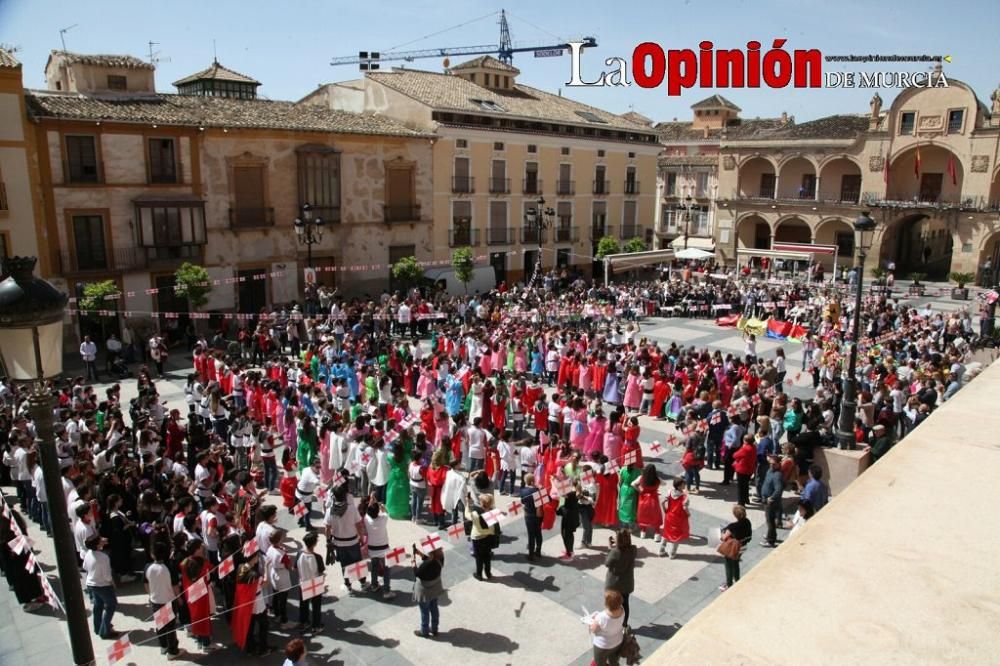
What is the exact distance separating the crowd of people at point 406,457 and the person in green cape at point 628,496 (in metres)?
0.03

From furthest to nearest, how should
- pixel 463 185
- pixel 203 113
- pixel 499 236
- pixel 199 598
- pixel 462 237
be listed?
pixel 499 236, pixel 462 237, pixel 463 185, pixel 203 113, pixel 199 598

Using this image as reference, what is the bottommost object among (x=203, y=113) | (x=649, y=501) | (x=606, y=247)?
(x=649, y=501)

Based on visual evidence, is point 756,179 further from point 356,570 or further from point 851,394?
point 356,570

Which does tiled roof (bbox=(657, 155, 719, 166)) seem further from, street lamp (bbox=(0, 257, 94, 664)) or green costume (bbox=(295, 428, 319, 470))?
street lamp (bbox=(0, 257, 94, 664))

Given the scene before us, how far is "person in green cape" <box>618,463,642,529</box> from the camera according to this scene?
35.0ft

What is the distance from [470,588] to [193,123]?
76.8 feet

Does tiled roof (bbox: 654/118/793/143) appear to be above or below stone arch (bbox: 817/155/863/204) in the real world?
above

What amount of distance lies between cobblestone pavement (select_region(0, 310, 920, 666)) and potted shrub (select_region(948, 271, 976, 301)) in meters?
31.8

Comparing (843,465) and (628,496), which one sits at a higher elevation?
(843,465)

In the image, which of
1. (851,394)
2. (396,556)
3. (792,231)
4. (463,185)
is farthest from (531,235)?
(396,556)

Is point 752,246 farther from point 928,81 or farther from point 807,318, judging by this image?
point 807,318

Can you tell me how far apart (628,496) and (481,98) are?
32.3m

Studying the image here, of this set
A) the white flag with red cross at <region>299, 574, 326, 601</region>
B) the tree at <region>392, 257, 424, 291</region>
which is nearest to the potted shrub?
the tree at <region>392, 257, 424, 291</region>

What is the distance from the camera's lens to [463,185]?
37.1 m
